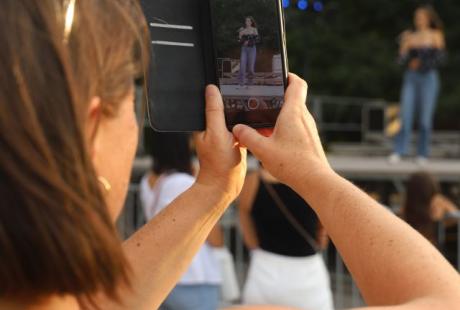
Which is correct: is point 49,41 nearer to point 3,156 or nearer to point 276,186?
point 3,156

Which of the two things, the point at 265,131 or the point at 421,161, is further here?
the point at 421,161

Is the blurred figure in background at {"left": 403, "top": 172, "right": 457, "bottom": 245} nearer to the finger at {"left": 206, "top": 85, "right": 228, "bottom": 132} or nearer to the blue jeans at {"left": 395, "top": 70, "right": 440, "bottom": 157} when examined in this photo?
Result: the finger at {"left": 206, "top": 85, "right": 228, "bottom": 132}

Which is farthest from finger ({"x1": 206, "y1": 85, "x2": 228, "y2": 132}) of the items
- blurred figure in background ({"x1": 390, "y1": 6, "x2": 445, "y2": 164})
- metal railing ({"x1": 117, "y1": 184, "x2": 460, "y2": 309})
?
blurred figure in background ({"x1": 390, "y1": 6, "x2": 445, "y2": 164})

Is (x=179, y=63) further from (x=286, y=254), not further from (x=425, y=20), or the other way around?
(x=425, y=20)

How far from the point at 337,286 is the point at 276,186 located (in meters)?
2.51

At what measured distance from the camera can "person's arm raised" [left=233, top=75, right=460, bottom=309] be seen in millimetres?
913

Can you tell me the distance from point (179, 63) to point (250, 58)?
0.11m

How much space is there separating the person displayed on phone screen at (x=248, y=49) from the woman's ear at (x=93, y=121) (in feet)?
1.21

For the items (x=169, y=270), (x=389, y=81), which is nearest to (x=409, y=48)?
(x=169, y=270)

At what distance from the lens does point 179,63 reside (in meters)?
1.19

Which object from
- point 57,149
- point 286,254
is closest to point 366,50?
point 286,254

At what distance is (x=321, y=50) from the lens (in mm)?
20078

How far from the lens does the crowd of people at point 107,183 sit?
0.74 m

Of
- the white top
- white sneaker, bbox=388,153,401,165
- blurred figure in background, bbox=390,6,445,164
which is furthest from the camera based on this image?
white sneaker, bbox=388,153,401,165
